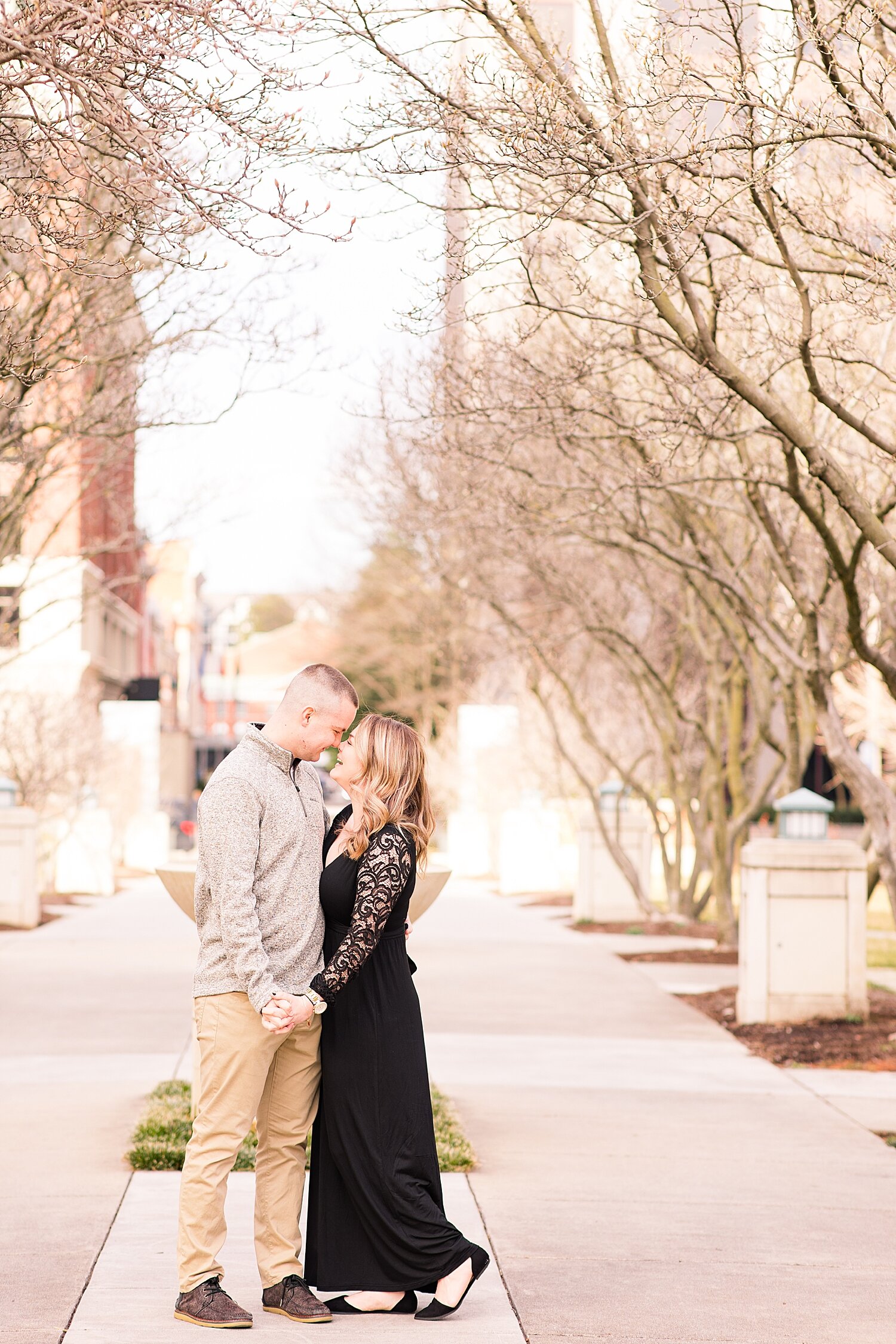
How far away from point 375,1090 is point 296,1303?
68cm

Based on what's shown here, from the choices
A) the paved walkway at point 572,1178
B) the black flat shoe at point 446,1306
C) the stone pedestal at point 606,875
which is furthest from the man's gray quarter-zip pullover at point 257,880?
the stone pedestal at point 606,875

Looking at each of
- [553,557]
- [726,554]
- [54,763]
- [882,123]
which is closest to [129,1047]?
[726,554]

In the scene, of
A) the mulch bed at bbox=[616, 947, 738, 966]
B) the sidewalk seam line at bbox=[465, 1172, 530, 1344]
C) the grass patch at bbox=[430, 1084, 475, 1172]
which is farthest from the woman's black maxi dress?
the mulch bed at bbox=[616, 947, 738, 966]

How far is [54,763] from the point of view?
25438mm

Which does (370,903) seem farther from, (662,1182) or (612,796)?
(612,796)

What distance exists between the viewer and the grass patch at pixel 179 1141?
730 centimetres

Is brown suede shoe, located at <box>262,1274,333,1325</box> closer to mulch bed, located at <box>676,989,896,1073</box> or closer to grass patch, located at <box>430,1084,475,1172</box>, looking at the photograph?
grass patch, located at <box>430,1084,475,1172</box>

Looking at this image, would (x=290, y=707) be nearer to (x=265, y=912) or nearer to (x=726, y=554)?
(x=265, y=912)

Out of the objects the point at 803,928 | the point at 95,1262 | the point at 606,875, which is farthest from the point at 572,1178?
the point at 606,875

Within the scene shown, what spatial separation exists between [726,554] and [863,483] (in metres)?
1.35

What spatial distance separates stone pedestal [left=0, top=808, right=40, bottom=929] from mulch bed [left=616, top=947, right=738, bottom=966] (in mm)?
7144

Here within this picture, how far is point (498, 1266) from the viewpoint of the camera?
5.77m

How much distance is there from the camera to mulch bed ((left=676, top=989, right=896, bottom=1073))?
1071 cm

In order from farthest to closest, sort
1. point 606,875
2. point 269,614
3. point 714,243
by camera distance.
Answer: point 269,614
point 606,875
point 714,243
